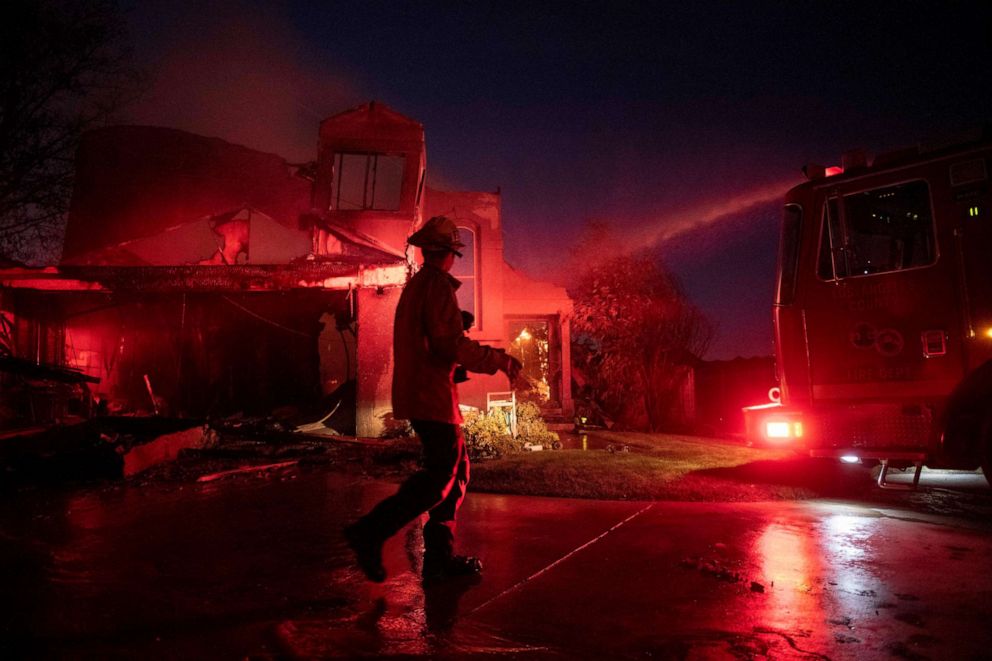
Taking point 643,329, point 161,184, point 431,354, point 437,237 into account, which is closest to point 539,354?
point 643,329

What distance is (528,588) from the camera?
9.75 feet

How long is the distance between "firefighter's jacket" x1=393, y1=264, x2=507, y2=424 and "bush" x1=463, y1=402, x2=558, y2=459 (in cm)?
544

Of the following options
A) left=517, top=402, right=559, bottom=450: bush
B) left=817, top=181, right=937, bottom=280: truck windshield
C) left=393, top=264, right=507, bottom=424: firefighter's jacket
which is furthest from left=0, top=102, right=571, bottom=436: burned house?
left=393, top=264, right=507, bottom=424: firefighter's jacket

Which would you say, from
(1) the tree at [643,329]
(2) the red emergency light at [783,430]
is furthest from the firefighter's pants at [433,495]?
(1) the tree at [643,329]

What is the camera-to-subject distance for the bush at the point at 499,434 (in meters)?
8.88

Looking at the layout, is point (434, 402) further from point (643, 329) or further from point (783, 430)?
point (643, 329)

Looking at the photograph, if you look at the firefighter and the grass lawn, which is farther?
the grass lawn

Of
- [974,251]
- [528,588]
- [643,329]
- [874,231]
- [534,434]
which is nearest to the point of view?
[528,588]

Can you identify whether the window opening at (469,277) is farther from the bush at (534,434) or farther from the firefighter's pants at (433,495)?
the firefighter's pants at (433,495)

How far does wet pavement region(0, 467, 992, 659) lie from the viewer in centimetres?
230

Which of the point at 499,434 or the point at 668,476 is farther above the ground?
the point at 499,434

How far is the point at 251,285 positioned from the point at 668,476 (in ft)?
29.0

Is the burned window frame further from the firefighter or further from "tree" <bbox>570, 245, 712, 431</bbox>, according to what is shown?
the firefighter

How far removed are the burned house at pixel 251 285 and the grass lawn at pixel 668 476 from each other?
3.61 m
